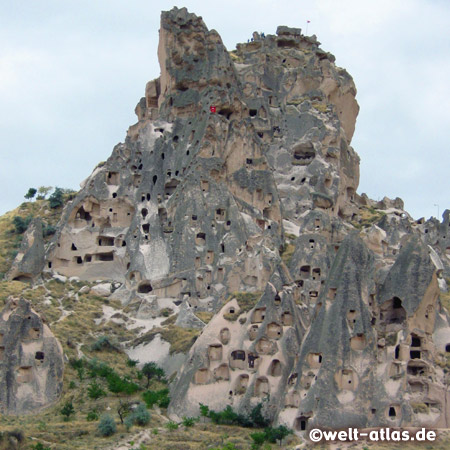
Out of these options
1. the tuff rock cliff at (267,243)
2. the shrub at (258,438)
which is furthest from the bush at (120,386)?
the shrub at (258,438)

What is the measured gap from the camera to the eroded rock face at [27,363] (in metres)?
69.8

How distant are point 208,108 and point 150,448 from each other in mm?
41930

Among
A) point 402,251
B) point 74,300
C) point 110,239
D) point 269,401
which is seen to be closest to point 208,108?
point 110,239

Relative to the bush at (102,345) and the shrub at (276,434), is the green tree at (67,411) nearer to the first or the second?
the bush at (102,345)

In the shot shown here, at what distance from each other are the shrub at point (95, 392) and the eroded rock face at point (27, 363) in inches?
75.1

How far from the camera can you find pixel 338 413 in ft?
205

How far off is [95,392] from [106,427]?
702 cm

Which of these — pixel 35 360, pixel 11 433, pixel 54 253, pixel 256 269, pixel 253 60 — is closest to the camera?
pixel 11 433

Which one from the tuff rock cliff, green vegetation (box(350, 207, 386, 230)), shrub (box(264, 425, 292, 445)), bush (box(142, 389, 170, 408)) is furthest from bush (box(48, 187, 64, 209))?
shrub (box(264, 425, 292, 445))

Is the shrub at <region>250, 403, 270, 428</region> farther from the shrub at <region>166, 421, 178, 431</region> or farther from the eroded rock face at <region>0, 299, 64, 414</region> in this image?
the eroded rock face at <region>0, 299, 64, 414</region>

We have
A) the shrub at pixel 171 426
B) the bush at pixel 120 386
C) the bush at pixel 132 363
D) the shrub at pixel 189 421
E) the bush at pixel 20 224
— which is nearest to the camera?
the shrub at pixel 171 426

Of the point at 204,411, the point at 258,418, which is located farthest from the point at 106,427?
→ the point at 258,418

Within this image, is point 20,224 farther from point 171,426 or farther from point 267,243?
point 171,426

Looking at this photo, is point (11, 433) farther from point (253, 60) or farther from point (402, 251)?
point (253, 60)
